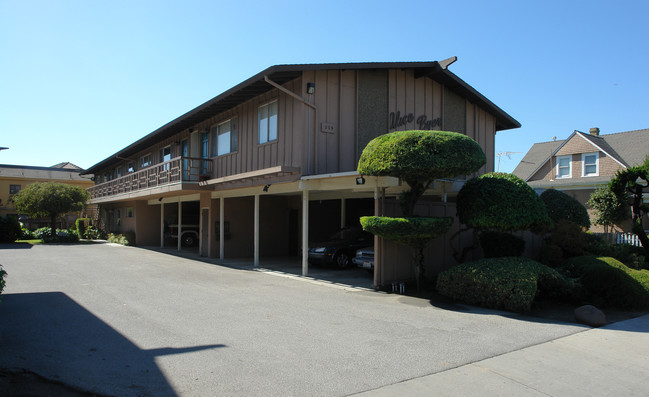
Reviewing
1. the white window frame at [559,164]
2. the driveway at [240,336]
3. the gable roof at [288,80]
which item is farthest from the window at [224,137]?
the white window frame at [559,164]

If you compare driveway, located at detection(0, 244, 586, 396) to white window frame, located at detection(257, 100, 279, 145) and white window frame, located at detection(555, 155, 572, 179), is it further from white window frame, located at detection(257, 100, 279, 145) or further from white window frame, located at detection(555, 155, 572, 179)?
white window frame, located at detection(555, 155, 572, 179)

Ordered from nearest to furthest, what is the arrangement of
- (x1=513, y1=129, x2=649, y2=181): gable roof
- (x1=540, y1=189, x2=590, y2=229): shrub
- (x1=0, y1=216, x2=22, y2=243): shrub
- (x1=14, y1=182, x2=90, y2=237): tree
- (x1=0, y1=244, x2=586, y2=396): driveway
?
(x1=0, y1=244, x2=586, y2=396): driveway → (x1=540, y1=189, x2=590, y2=229): shrub → (x1=513, y1=129, x2=649, y2=181): gable roof → (x1=0, y1=216, x2=22, y2=243): shrub → (x1=14, y1=182, x2=90, y2=237): tree

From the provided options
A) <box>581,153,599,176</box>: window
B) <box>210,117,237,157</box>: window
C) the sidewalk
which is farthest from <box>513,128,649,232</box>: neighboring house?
the sidewalk

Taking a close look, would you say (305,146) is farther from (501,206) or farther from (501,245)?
(501,245)

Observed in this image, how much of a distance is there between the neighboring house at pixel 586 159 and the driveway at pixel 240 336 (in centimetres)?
1790

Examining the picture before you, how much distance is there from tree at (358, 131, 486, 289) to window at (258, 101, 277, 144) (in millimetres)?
5129

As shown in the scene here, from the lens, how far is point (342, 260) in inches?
564

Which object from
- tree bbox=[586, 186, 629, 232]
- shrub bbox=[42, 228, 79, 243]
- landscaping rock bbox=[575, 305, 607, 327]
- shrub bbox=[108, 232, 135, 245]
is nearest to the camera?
landscaping rock bbox=[575, 305, 607, 327]

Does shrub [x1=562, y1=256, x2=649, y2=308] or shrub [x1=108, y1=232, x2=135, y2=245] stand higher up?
shrub [x1=562, y1=256, x2=649, y2=308]

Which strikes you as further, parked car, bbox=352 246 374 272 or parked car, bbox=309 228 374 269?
parked car, bbox=309 228 374 269

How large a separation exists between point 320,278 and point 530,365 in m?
7.48

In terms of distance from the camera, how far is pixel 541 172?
2742 cm

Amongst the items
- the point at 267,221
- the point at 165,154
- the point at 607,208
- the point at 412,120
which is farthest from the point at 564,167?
the point at 165,154

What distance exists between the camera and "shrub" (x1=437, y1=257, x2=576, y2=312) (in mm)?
7980
